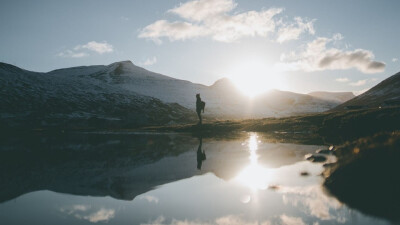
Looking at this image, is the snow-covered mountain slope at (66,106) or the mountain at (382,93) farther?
the mountain at (382,93)

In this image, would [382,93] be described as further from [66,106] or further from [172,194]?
[172,194]

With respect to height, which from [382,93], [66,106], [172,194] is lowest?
[172,194]

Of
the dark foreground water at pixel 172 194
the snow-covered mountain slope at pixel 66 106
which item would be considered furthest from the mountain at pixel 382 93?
the dark foreground water at pixel 172 194

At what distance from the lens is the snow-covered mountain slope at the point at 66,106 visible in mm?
121000

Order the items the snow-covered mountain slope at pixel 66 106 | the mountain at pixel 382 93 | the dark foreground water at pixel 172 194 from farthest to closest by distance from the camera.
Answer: the mountain at pixel 382 93, the snow-covered mountain slope at pixel 66 106, the dark foreground water at pixel 172 194

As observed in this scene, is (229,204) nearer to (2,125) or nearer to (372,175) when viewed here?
(372,175)

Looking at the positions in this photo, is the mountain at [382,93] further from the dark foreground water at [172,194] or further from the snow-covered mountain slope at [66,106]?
the dark foreground water at [172,194]

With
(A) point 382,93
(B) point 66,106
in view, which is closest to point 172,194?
(B) point 66,106

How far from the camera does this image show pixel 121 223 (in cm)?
1146

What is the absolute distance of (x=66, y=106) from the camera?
490 ft

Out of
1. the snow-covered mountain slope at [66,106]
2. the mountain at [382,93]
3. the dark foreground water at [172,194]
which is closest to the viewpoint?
the dark foreground water at [172,194]

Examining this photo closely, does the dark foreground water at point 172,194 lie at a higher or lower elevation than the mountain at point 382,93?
lower

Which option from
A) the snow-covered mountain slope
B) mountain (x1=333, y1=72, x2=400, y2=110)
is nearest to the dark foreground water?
the snow-covered mountain slope

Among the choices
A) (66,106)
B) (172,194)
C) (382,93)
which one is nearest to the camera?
(172,194)
